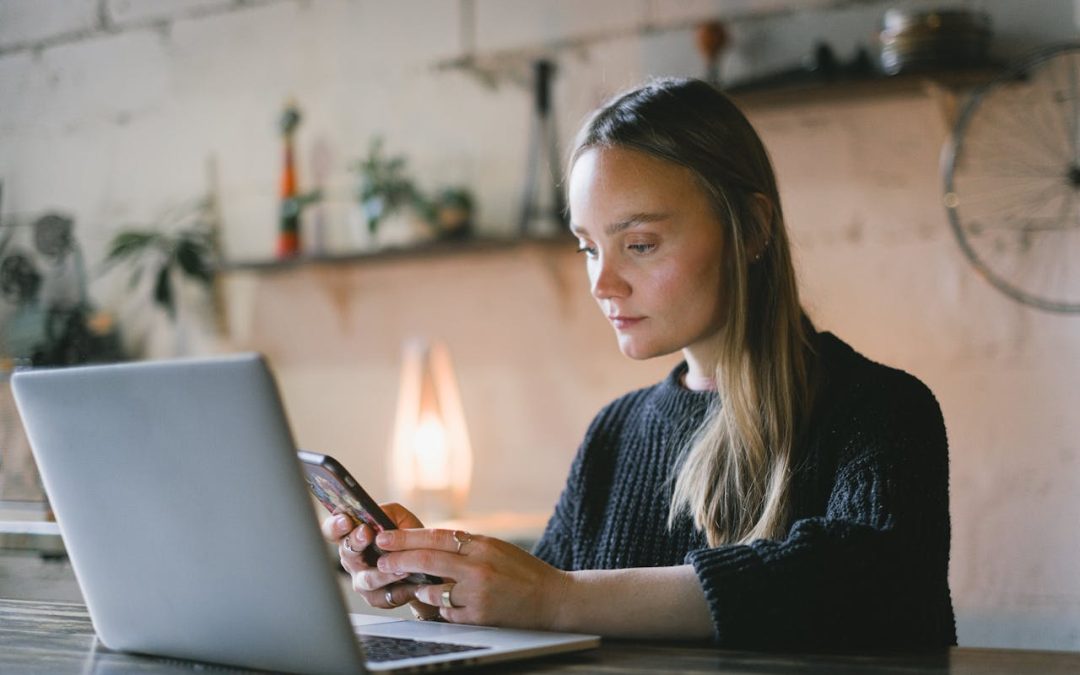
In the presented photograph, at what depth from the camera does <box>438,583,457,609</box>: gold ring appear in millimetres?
1106

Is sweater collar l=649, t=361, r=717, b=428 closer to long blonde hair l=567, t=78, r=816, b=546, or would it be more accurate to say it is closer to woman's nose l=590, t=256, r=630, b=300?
long blonde hair l=567, t=78, r=816, b=546

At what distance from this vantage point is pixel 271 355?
3.66 meters

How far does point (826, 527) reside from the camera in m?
1.09

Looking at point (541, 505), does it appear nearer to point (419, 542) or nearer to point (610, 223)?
point (610, 223)

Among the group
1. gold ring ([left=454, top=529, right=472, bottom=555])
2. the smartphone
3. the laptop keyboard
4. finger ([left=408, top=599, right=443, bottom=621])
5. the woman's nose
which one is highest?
the woman's nose

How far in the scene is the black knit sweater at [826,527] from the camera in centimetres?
106

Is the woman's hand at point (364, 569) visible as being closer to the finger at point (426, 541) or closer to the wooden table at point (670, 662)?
the finger at point (426, 541)

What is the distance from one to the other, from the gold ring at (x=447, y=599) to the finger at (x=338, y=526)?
11 cm

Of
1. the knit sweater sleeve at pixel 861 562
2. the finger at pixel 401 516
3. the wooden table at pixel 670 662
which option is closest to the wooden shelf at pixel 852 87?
the knit sweater sleeve at pixel 861 562

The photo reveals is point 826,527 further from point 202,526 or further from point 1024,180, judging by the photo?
point 1024,180

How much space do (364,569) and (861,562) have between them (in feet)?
1.52

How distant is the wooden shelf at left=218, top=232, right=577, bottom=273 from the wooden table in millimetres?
2122

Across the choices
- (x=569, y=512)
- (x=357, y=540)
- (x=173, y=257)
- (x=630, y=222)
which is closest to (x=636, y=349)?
(x=630, y=222)

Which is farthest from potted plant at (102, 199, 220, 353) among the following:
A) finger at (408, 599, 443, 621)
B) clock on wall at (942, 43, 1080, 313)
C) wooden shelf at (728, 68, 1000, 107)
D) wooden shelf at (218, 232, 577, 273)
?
finger at (408, 599, 443, 621)
